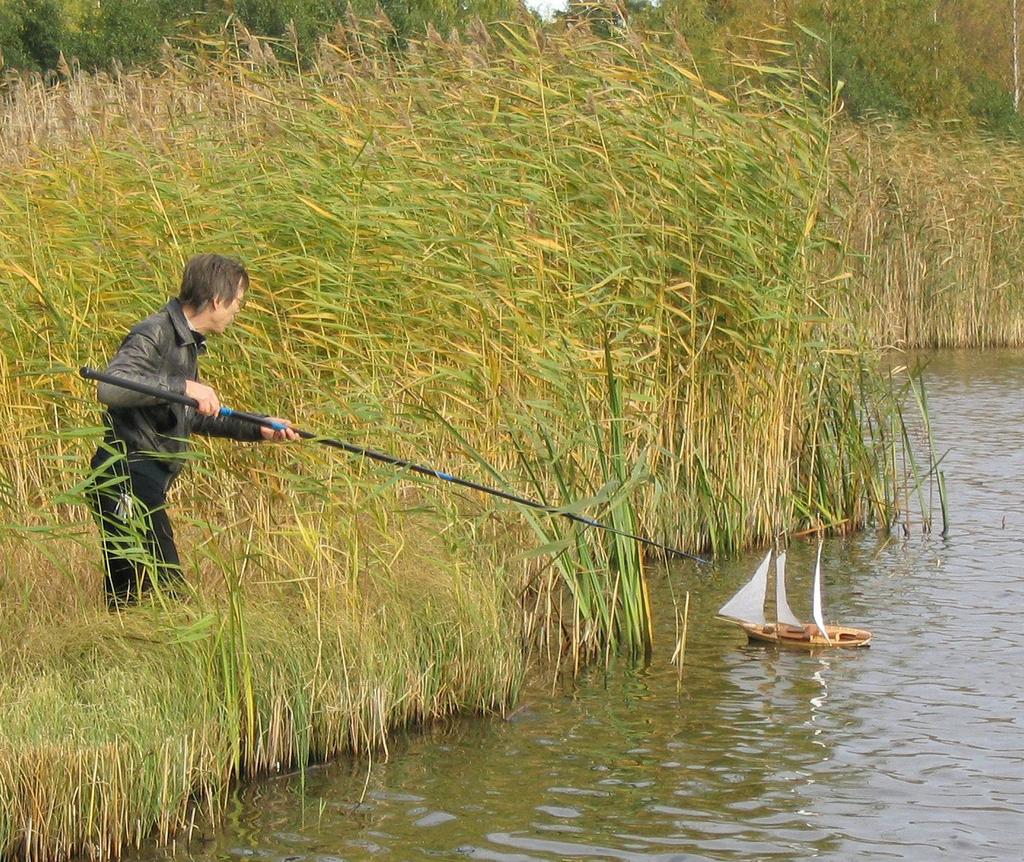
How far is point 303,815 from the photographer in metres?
5.21

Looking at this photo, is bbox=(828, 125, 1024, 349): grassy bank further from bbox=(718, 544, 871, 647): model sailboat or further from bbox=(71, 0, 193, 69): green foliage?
bbox=(718, 544, 871, 647): model sailboat

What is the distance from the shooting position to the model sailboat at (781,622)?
23.8 feet

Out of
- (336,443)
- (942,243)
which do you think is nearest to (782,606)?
(336,443)

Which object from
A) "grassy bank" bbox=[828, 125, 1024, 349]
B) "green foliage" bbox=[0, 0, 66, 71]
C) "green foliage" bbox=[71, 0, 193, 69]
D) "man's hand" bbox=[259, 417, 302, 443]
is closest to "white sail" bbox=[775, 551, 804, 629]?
"man's hand" bbox=[259, 417, 302, 443]

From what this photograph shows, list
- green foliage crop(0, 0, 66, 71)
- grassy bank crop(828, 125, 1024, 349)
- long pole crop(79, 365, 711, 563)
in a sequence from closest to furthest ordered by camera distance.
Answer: long pole crop(79, 365, 711, 563) → grassy bank crop(828, 125, 1024, 349) → green foliage crop(0, 0, 66, 71)

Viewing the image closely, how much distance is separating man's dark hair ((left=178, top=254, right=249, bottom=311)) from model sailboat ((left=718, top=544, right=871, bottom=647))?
281 centimetres

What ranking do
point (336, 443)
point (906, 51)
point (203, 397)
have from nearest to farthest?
point (203, 397), point (336, 443), point (906, 51)

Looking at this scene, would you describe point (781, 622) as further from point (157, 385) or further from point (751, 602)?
point (157, 385)

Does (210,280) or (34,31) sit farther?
(34,31)

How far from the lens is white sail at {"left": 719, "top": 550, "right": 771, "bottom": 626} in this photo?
23.9 ft

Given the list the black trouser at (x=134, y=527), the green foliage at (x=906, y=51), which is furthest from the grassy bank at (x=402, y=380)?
the green foliage at (x=906, y=51)

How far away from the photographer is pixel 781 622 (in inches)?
291

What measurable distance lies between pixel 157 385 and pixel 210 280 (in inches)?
16.0

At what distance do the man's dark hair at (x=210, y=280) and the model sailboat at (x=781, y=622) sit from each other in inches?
110
